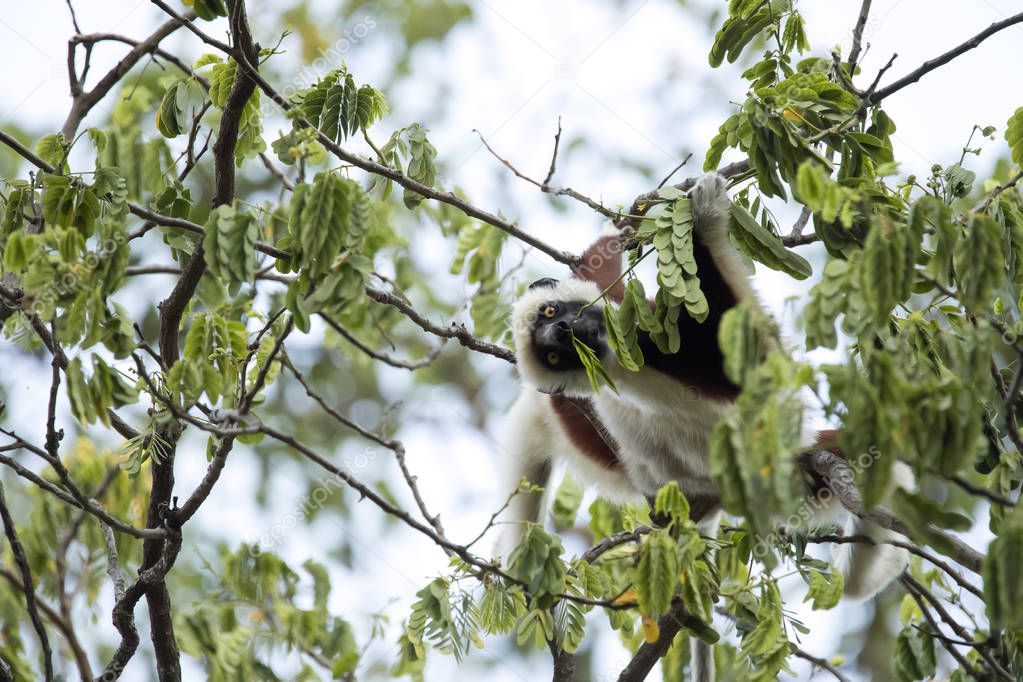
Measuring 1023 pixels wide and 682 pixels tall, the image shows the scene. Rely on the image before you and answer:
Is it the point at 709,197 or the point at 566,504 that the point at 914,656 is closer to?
the point at 709,197

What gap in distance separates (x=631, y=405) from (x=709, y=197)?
1.46 metres

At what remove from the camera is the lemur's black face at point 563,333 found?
171 inches

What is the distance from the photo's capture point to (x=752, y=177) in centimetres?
303

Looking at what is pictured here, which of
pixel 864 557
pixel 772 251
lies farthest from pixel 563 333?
pixel 864 557

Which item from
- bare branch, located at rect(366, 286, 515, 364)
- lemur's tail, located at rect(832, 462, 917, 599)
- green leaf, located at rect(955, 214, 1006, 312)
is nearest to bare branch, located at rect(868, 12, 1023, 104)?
green leaf, located at rect(955, 214, 1006, 312)

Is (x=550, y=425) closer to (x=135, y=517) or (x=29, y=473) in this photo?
(x=135, y=517)

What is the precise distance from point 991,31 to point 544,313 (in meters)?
2.36

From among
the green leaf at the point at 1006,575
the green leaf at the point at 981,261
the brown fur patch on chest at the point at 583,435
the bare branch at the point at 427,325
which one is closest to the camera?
the green leaf at the point at 1006,575

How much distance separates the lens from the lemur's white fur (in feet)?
14.3

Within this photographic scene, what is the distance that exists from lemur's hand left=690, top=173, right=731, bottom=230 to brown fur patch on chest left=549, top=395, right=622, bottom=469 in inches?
73.0

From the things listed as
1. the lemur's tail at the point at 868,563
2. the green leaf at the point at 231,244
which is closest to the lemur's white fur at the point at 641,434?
the lemur's tail at the point at 868,563

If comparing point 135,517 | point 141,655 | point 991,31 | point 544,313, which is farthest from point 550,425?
point 141,655

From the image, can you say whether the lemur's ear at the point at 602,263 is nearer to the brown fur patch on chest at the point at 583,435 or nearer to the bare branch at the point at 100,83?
the brown fur patch on chest at the point at 583,435

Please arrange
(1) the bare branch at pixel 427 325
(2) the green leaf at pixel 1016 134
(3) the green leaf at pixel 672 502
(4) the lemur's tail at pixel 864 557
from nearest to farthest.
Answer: (3) the green leaf at pixel 672 502 → (2) the green leaf at pixel 1016 134 → (1) the bare branch at pixel 427 325 → (4) the lemur's tail at pixel 864 557
